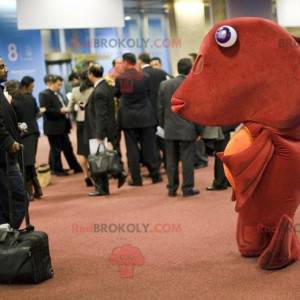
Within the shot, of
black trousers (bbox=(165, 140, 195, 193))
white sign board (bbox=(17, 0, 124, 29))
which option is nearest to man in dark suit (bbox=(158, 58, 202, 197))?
black trousers (bbox=(165, 140, 195, 193))

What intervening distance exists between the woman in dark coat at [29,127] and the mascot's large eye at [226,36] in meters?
3.29

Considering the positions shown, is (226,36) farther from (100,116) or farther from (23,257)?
(100,116)

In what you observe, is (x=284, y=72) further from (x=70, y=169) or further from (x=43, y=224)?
(x=70, y=169)

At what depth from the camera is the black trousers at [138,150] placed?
6.50 metres

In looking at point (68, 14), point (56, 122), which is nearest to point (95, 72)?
point (68, 14)

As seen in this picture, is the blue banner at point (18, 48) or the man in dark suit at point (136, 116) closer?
the man in dark suit at point (136, 116)

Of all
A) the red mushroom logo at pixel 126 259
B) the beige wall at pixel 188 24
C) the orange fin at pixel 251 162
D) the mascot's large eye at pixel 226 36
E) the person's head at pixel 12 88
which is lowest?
the red mushroom logo at pixel 126 259

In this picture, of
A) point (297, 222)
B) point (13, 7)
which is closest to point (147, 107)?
point (297, 222)

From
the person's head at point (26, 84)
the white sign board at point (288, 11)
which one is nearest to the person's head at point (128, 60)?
the person's head at point (26, 84)

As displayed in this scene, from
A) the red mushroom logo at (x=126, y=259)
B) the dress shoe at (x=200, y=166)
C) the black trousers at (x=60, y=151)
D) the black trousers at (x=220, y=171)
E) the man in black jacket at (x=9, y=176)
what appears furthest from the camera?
the black trousers at (x=60, y=151)

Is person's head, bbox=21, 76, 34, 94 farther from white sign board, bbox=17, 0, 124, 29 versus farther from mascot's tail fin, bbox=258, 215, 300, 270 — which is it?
mascot's tail fin, bbox=258, 215, 300, 270

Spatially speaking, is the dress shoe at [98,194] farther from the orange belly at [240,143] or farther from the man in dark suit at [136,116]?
the orange belly at [240,143]

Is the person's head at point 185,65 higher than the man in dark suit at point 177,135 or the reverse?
higher

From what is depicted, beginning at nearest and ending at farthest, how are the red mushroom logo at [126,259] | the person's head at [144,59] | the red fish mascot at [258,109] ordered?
the red fish mascot at [258,109] → the red mushroom logo at [126,259] → the person's head at [144,59]
